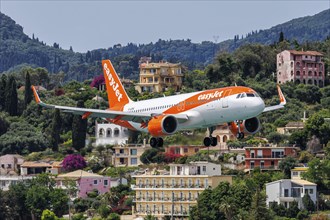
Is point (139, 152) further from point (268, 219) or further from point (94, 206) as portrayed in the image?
point (268, 219)

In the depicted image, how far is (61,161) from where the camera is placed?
187 metres

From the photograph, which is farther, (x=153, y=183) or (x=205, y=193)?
(x=153, y=183)

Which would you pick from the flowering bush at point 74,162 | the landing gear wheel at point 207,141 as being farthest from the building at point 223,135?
the landing gear wheel at point 207,141

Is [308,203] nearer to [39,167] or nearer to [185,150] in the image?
[185,150]

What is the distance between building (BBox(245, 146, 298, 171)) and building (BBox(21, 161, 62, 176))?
29.6 meters

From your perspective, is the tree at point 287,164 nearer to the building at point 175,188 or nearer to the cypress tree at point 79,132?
the building at point 175,188

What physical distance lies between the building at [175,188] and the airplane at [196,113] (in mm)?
68387

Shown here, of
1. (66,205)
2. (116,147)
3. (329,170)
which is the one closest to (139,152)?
(116,147)

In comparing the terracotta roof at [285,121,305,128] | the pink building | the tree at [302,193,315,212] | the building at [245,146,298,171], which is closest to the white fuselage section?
the tree at [302,193,315,212]

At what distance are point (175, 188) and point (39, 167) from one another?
34.2m

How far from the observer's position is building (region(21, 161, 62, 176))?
18188cm

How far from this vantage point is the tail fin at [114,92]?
8956 centimetres

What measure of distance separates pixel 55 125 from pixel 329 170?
152 feet

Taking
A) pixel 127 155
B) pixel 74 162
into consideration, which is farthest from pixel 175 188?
pixel 74 162
